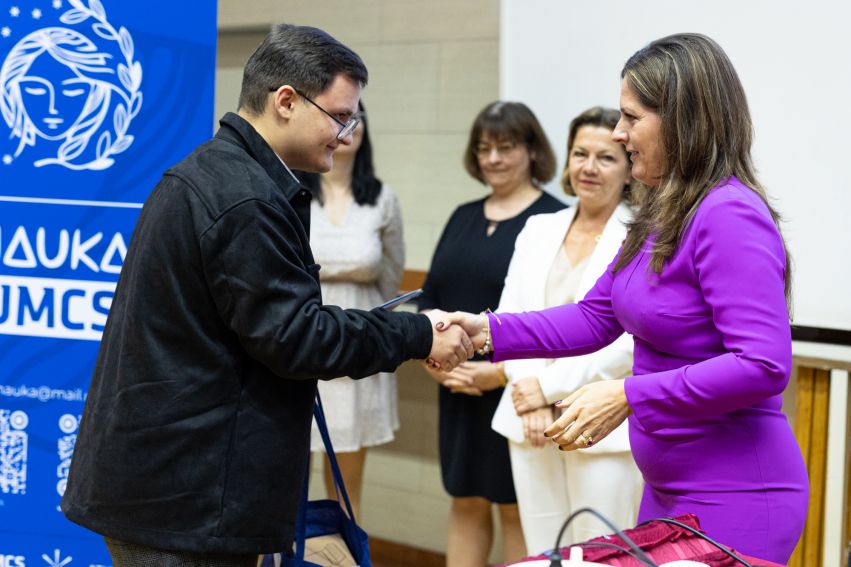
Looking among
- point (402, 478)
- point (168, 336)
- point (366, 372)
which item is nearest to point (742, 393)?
point (366, 372)

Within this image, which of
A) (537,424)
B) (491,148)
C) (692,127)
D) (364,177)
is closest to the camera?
(692,127)

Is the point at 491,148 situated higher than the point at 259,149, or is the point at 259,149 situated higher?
the point at 491,148

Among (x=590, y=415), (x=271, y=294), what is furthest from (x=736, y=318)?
(x=271, y=294)

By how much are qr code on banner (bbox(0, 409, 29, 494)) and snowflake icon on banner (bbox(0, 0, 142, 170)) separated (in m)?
0.71

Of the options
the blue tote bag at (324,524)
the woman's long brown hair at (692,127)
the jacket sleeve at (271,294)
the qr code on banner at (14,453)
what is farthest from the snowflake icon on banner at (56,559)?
the woman's long brown hair at (692,127)

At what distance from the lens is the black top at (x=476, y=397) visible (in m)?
3.07

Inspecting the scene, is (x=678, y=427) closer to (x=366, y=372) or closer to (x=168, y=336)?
(x=366, y=372)

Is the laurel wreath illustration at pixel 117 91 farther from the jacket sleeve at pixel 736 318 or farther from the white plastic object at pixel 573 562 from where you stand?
the white plastic object at pixel 573 562

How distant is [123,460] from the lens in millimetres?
1526

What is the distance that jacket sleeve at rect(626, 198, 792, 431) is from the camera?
1.47 metres

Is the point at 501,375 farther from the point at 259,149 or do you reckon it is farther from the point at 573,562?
the point at 573,562

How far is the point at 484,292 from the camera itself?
10.2ft

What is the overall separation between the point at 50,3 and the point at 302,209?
1.27 meters

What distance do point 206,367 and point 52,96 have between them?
1325 millimetres
